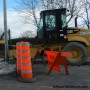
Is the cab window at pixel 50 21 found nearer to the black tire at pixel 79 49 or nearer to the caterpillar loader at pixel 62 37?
the caterpillar loader at pixel 62 37

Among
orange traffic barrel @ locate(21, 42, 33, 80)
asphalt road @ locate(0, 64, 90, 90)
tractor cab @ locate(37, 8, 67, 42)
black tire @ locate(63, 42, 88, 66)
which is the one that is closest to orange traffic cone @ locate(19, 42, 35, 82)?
orange traffic barrel @ locate(21, 42, 33, 80)

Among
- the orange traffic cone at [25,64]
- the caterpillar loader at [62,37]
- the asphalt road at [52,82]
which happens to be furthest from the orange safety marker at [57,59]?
the caterpillar loader at [62,37]

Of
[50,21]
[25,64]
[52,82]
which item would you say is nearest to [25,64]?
[25,64]

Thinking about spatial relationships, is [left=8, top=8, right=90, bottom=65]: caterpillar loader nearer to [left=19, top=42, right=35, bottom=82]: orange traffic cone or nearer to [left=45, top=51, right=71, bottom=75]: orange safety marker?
[left=45, top=51, right=71, bottom=75]: orange safety marker

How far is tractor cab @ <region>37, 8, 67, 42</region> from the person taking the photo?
1934 centimetres

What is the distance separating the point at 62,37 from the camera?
63.1 feet

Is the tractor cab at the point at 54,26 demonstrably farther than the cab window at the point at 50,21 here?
No

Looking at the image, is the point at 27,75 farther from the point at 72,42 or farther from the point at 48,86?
the point at 72,42

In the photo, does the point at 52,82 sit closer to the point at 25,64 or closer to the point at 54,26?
the point at 25,64

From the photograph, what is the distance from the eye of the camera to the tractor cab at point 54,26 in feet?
63.5

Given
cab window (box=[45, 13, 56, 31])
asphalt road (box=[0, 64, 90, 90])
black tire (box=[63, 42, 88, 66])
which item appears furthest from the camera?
cab window (box=[45, 13, 56, 31])

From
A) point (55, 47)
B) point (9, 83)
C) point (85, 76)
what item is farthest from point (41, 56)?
point (9, 83)

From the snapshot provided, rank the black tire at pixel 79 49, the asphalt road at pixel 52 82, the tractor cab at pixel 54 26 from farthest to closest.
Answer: the tractor cab at pixel 54 26, the black tire at pixel 79 49, the asphalt road at pixel 52 82

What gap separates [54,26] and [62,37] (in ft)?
2.69
